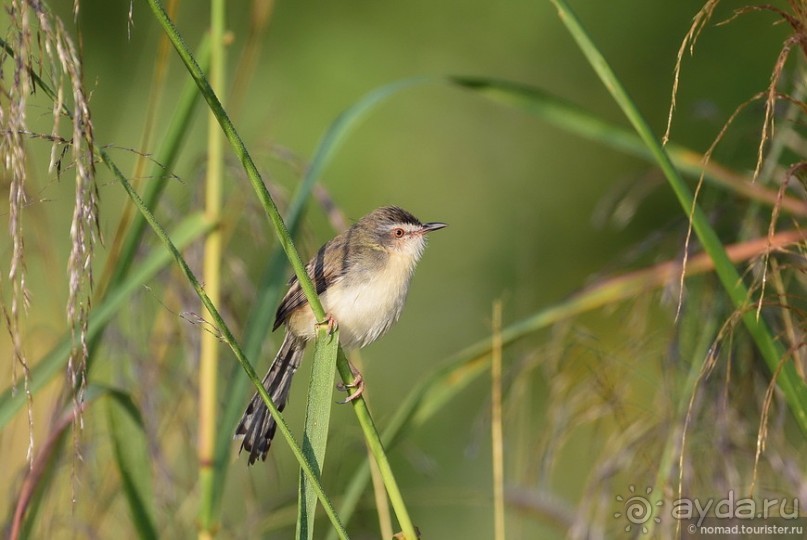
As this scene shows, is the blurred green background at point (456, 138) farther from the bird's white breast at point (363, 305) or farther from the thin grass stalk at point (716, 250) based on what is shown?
the thin grass stalk at point (716, 250)

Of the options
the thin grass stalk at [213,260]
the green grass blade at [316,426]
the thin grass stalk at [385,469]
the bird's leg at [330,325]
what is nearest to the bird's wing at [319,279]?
the thin grass stalk at [213,260]

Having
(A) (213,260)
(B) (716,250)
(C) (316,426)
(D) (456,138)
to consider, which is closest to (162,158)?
(A) (213,260)

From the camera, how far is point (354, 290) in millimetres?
3674

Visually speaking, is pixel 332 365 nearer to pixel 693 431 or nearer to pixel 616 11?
pixel 693 431

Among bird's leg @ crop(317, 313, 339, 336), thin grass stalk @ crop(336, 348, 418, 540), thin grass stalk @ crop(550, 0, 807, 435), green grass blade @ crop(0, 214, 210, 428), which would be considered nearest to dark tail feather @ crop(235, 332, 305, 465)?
green grass blade @ crop(0, 214, 210, 428)

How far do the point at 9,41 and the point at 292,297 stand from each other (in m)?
2.18

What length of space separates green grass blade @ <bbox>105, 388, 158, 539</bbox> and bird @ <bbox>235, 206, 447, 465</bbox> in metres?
0.64

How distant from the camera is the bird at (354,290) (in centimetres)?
361

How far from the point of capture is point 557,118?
9.14ft

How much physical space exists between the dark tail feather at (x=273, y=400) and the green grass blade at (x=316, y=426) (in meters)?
0.77

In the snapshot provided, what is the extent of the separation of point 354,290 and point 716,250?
1.77 metres

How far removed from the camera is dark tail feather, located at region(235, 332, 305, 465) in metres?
2.95

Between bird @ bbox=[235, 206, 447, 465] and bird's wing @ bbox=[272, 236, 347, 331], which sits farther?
bird's wing @ bbox=[272, 236, 347, 331]

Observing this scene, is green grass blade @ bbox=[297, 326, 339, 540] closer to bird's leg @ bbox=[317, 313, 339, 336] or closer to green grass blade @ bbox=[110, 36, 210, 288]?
bird's leg @ bbox=[317, 313, 339, 336]
